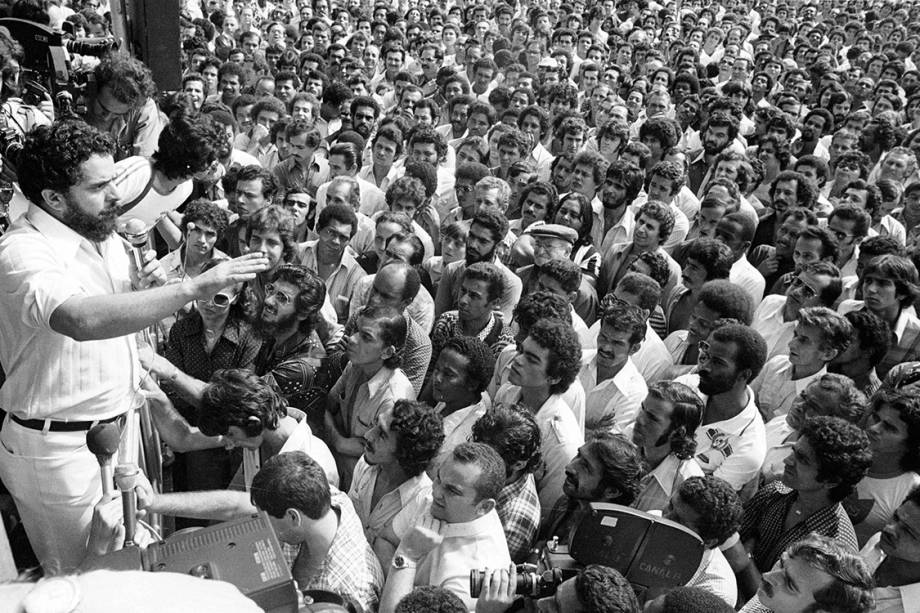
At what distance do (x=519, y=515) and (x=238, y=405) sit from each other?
1119 mm

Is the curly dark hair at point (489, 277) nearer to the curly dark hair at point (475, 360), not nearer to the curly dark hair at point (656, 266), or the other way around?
the curly dark hair at point (475, 360)

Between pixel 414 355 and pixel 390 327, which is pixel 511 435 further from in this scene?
pixel 414 355

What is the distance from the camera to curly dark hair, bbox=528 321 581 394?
3596 mm

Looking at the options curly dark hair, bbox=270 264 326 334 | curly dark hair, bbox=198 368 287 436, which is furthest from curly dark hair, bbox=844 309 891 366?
curly dark hair, bbox=198 368 287 436

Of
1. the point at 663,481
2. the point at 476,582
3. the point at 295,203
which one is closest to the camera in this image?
the point at 476,582

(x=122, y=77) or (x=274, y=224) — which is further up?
(x=122, y=77)

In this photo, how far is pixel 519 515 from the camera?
3086mm

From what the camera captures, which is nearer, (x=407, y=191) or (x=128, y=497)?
(x=128, y=497)

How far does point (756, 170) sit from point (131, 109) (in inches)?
199

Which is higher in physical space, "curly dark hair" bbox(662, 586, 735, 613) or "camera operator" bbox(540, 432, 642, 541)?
"curly dark hair" bbox(662, 586, 735, 613)

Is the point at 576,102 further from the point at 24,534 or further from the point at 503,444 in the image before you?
the point at 24,534

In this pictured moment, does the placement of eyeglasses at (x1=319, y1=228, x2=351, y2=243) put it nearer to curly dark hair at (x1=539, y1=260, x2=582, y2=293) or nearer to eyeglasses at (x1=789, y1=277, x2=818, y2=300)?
curly dark hair at (x1=539, y1=260, x2=582, y2=293)

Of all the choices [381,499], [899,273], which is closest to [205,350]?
[381,499]

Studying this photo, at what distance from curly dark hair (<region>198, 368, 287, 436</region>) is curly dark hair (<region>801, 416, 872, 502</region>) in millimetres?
2023
